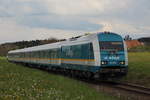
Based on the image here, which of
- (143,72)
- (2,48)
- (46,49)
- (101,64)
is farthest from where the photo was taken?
(2,48)

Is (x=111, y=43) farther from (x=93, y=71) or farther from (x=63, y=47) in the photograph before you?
(x=63, y=47)

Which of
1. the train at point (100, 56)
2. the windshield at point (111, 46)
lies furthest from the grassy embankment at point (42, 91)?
the windshield at point (111, 46)

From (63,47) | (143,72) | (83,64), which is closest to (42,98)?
(83,64)

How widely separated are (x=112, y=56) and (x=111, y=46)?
Answer: 0.76 metres

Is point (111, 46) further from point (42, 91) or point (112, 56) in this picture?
point (42, 91)

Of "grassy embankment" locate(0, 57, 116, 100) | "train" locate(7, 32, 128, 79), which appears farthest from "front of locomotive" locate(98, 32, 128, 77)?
"grassy embankment" locate(0, 57, 116, 100)

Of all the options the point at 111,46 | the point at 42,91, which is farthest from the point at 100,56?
the point at 42,91

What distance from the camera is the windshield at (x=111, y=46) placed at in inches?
805

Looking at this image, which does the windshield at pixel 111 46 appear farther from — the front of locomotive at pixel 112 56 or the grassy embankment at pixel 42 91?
the grassy embankment at pixel 42 91

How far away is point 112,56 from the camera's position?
20.3 m

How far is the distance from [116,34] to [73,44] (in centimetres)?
457

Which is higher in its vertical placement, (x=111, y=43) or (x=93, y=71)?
Answer: (x=111, y=43)

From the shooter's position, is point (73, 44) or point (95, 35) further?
point (73, 44)

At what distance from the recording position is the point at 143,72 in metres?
23.6
